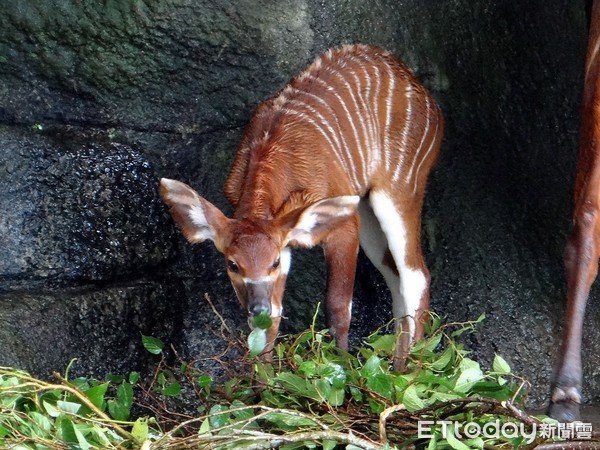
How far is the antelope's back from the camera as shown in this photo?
5781mm

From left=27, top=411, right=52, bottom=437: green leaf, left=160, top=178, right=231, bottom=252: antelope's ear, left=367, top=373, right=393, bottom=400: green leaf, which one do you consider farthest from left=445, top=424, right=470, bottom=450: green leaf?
left=160, top=178, right=231, bottom=252: antelope's ear

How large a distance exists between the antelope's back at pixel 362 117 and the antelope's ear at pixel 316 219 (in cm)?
57

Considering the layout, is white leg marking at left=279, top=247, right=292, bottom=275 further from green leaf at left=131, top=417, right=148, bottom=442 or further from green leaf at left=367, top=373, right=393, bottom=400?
green leaf at left=131, top=417, right=148, bottom=442

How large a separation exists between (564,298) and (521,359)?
434 mm

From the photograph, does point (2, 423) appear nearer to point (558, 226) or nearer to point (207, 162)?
point (207, 162)

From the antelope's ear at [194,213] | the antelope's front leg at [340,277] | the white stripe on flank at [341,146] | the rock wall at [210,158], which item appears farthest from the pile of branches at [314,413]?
the white stripe on flank at [341,146]

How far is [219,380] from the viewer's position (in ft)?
20.5

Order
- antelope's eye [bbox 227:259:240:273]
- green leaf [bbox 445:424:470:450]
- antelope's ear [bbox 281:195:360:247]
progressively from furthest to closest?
antelope's ear [bbox 281:195:360:247] < antelope's eye [bbox 227:259:240:273] < green leaf [bbox 445:424:470:450]

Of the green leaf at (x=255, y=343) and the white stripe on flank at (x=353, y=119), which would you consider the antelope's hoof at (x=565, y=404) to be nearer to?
the green leaf at (x=255, y=343)

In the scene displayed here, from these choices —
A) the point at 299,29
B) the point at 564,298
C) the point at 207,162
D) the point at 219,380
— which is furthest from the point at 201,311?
the point at 564,298

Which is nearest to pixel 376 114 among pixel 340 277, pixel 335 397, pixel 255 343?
pixel 340 277

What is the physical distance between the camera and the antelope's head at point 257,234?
499 cm

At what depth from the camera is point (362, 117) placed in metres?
6.00

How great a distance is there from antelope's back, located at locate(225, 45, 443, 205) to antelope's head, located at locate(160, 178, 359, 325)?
572mm
